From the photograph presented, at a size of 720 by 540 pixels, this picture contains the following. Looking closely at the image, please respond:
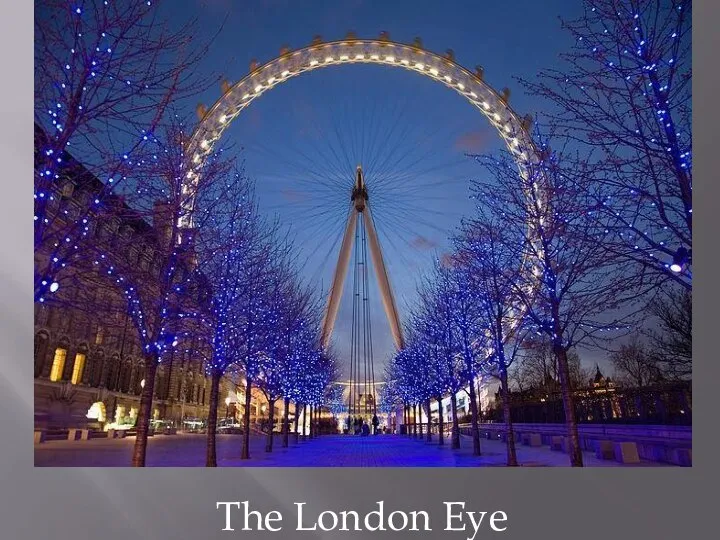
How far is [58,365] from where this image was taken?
35594mm

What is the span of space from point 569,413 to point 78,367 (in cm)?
3624

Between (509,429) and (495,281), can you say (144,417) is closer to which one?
(509,429)

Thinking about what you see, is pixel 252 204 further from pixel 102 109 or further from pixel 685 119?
pixel 685 119

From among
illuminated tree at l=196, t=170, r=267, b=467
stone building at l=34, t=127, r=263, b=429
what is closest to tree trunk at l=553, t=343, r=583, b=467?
illuminated tree at l=196, t=170, r=267, b=467

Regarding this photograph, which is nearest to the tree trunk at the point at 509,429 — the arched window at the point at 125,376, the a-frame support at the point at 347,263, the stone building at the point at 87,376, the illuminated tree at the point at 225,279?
the illuminated tree at the point at 225,279

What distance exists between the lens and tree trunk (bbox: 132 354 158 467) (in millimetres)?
11414

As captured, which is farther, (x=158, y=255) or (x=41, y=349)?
(x=41, y=349)

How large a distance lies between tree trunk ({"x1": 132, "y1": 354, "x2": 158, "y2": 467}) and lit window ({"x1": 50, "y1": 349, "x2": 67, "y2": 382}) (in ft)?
89.5

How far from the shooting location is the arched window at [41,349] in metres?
32.7

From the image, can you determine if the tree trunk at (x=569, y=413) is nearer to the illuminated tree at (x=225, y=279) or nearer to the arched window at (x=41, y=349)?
the illuminated tree at (x=225, y=279)

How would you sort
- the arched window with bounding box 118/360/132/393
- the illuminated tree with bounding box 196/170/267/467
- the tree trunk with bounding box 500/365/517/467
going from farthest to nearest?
the arched window with bounding box 118/360/132/393 < the illuminated tree with bounding box 196/170/267/467 < the tree trunk with bounding box 500/365/517/467

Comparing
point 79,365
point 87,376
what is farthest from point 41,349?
point 87,376

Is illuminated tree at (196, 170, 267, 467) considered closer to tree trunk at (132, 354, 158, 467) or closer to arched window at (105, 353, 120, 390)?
tree trunk at (132, 354, 158, 467)

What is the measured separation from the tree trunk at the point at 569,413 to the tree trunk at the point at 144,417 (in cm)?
891
